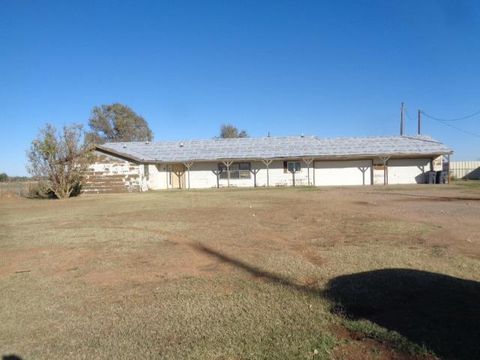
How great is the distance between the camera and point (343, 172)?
103 feet

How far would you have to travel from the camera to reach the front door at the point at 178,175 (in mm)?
32688

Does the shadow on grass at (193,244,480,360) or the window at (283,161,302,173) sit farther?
the window at (283,161,302,173)

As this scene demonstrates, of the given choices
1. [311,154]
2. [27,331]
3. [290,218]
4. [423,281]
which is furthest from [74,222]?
[311,154]

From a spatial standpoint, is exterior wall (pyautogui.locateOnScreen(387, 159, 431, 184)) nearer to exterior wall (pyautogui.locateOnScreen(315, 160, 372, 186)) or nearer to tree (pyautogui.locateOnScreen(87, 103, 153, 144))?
exterior wall (pyautogui.locateOnScreen(315, 160, 372, 186))

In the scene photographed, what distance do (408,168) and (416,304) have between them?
29101mm

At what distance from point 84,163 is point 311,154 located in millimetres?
16729

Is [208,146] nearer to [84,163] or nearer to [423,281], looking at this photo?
[84,163]

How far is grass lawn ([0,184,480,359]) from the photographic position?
3.54 metres

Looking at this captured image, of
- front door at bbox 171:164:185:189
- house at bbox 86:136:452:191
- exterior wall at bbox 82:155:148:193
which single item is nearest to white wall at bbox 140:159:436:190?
house at bbox 86:136:452:191

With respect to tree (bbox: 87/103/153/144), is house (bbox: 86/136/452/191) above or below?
below

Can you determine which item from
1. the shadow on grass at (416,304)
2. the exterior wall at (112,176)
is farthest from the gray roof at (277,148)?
the shadow on grass at (416,304)

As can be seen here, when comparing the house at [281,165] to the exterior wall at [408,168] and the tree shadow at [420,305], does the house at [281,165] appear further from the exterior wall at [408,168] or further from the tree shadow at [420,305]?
the tree shadow at [420,305]

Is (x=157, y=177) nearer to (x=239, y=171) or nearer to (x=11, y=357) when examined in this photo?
(x=239, y=171)

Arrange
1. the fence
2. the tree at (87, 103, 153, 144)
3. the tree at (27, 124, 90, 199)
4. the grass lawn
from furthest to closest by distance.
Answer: the tree at (87, 103, 153, 144), the fence, the tree at (27, 124, 90, 199), the grass lawn
